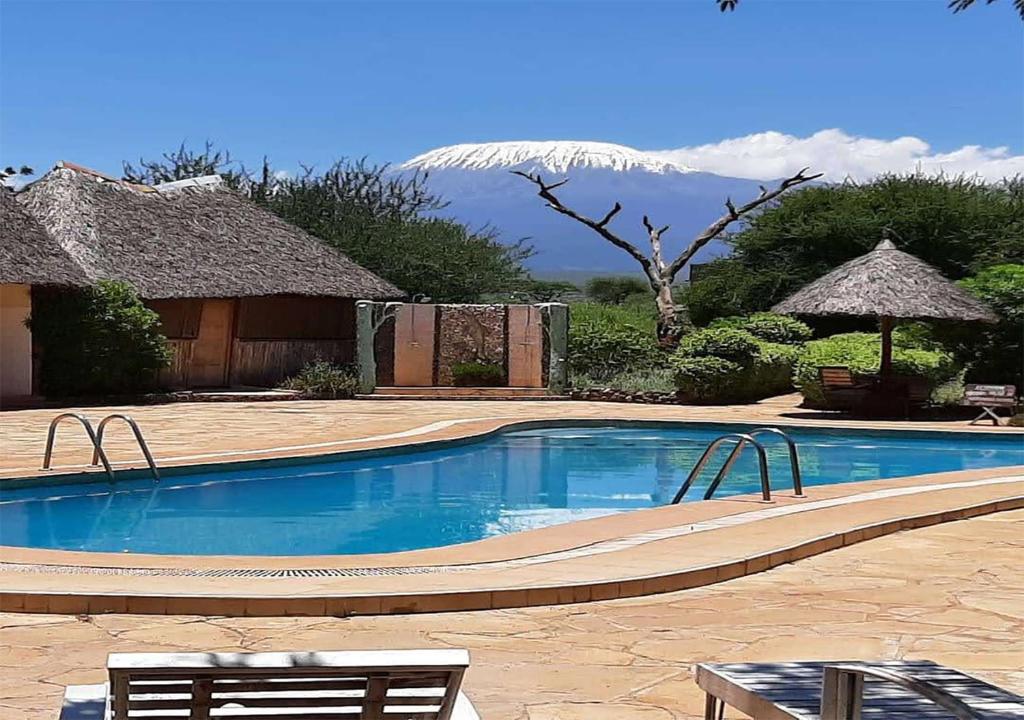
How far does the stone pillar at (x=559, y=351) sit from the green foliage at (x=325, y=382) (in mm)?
3143

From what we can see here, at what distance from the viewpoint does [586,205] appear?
192 metres

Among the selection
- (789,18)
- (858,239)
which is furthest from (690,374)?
(789,18)

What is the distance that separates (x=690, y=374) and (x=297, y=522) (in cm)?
1050

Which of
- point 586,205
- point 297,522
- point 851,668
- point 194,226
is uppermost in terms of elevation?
point 586,205

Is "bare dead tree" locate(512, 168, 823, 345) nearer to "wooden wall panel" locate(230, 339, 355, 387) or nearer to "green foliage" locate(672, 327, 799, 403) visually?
"green foliage" locate(672, 327, 799, 403)

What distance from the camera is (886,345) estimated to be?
60.7ft

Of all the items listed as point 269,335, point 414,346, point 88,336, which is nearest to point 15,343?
point 88,336

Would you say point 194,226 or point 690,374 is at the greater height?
point 194,226

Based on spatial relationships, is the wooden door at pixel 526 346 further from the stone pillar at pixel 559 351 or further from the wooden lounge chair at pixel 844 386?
the wooden lounge chair at pixel 844 386

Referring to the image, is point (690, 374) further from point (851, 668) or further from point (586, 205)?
point (586, 205)

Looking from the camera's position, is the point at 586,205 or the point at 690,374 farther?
the point at 586,205

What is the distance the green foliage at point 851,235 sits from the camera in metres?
25.8

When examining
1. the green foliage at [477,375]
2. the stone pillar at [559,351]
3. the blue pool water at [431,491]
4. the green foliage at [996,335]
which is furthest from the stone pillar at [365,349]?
the green foliage at [996,335]

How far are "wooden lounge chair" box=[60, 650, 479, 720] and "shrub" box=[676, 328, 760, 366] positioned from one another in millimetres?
17412
